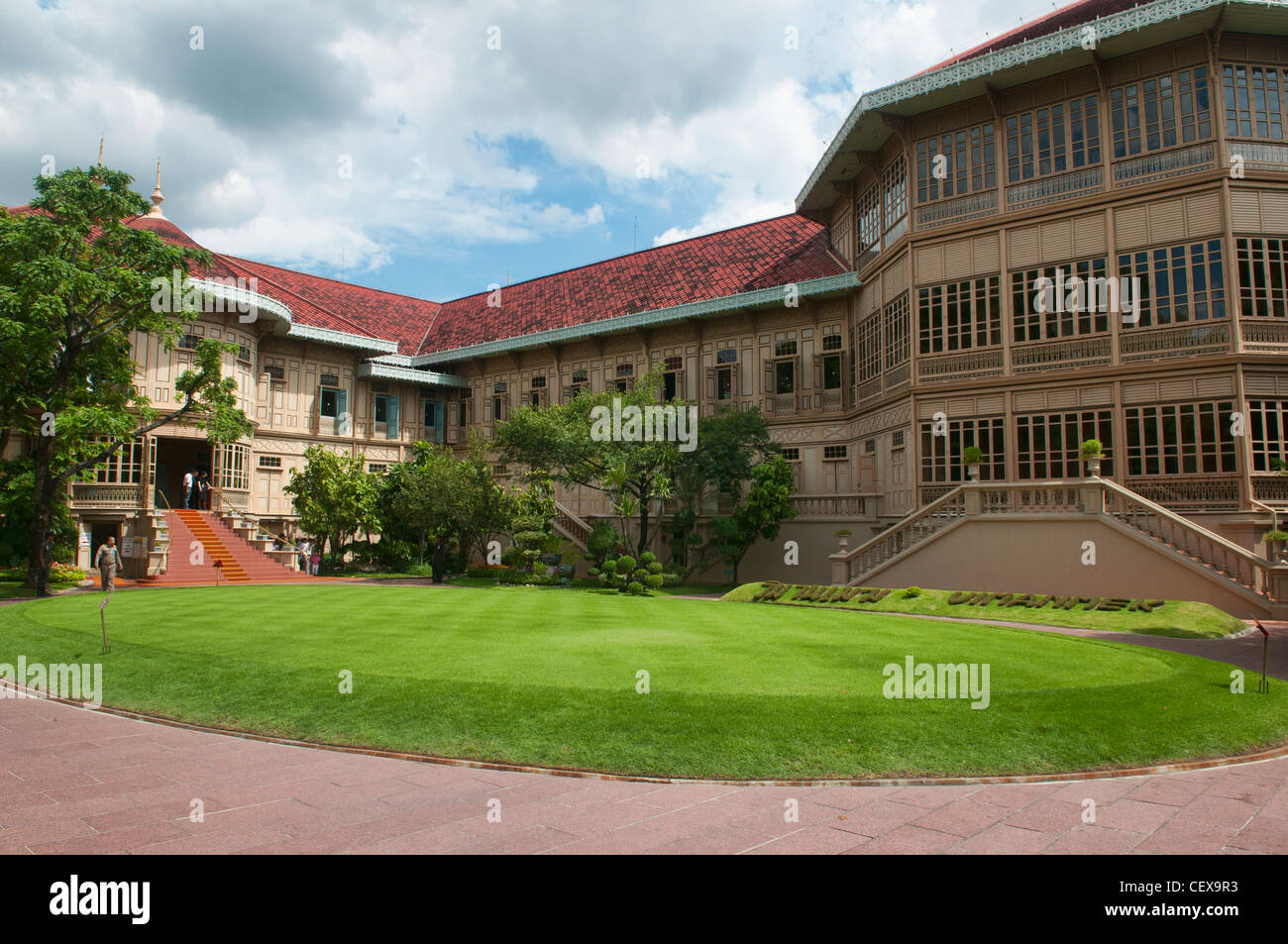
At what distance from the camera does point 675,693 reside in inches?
320

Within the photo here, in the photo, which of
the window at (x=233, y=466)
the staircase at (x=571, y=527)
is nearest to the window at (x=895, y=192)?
the staircase at (x=571, y=527)

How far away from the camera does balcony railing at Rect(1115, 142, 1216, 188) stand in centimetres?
2034

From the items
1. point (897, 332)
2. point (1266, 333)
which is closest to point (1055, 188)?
point (897, 332)

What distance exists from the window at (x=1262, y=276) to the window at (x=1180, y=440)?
2.57 m

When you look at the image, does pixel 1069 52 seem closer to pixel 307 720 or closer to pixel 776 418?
pixel 776 418

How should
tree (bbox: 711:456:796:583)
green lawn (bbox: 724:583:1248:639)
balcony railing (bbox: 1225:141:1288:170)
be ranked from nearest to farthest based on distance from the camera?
green lawn (bbox: 724:583:1248:639) < balcony railing (bbox: 1225:141:1288:170) < tree (bbox: 711:456:796:583)

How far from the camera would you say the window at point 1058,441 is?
70.1 ft

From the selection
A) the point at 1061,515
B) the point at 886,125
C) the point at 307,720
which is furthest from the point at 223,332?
the point at 1061,515

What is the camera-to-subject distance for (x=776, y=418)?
29750 millimetres

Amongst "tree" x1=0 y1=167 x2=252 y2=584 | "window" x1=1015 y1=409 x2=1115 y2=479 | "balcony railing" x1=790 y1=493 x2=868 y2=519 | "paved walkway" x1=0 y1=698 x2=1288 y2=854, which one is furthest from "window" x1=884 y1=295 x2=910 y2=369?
"tree" x1=0 y1=167 x2=252 y2=584

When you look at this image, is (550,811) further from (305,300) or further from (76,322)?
(305,300)

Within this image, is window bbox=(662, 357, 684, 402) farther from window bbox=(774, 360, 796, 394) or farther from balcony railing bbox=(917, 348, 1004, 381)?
balcony railing bbox=(917, 348, 1004, 381)

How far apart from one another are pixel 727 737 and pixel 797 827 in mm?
1765

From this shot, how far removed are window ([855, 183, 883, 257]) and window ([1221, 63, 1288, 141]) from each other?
9.54 metres
